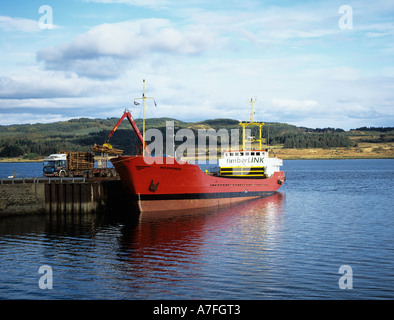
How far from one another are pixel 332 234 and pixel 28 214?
27793 millimetres

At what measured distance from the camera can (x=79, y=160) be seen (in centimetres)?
5531

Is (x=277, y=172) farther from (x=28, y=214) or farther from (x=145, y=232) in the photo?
(x=28, y=214)

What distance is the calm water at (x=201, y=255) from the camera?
59.5 feet

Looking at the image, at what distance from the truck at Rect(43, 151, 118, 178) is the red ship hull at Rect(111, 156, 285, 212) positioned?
1385 centimetres

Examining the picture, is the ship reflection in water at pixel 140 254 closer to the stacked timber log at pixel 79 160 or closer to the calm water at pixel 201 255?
the calm water at pixel 201 255

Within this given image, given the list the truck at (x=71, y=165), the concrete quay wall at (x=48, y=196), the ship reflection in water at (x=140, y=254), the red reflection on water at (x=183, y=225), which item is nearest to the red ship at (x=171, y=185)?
the red reflection on water at (x=183, y=225)

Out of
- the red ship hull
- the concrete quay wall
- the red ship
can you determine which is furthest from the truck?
the red ship hull

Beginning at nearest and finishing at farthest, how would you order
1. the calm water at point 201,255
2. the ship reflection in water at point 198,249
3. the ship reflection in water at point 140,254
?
the calm water at point 201,255 → the ship reflection in water at point 140,254 → the ship reflection in water at point 198,249

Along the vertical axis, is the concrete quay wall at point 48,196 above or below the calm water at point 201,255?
above

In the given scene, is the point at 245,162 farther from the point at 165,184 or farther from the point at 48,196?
the point at 48,196

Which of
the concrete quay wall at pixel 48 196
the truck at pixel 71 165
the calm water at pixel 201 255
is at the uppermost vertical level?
the truck at pixel 71 165
